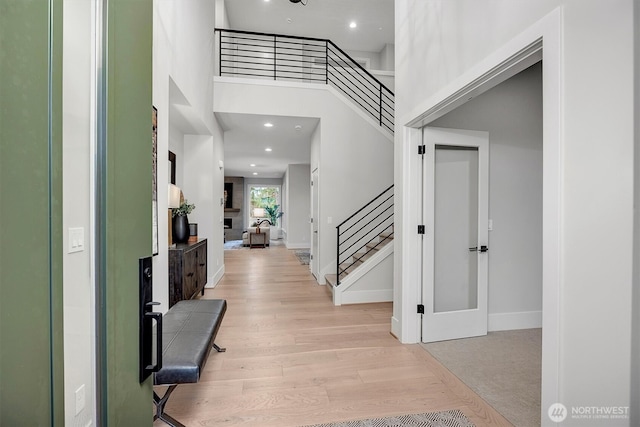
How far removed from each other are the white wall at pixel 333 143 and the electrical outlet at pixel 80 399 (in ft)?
12.9

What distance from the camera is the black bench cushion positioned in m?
1.62

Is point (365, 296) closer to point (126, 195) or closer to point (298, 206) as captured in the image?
point (126, 195)

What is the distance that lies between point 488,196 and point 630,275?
2.02 meters

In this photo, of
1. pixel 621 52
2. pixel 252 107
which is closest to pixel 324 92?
pixel 252 107

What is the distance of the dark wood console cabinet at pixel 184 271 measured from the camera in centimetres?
320

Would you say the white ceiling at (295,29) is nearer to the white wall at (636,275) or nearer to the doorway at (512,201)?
the doorway at (512,201)

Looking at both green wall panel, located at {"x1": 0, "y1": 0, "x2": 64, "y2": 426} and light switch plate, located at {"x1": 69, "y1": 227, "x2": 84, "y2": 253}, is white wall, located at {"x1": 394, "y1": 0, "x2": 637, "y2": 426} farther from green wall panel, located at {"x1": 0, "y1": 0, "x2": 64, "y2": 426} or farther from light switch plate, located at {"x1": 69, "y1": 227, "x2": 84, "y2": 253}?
light switch plate, located at {"x1": 69, "y1": 227, "x2": 84, "y2": 253}

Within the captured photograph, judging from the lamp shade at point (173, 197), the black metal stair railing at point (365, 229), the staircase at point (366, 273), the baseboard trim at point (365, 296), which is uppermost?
the lamp shade at point (173, 197)

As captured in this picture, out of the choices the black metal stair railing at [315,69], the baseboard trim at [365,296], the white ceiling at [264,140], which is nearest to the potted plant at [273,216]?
the white ceiling at [264,140]

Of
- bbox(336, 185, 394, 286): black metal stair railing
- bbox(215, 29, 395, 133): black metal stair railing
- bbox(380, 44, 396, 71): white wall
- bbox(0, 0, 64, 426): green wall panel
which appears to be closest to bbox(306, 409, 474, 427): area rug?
bbox(0, 0, 64, 426): green wall panel

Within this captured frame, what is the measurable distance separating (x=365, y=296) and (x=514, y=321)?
1.80m

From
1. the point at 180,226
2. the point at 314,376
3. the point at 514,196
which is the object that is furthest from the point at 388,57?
the point at 314,376

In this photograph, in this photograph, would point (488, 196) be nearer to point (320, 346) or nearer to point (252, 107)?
point (320, 346)

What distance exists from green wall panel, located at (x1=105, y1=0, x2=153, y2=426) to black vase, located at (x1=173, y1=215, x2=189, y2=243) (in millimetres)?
2876
